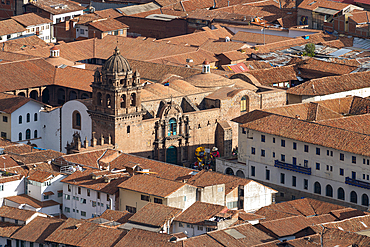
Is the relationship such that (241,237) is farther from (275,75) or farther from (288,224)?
(275,75)

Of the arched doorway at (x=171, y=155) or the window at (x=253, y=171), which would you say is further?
the arched doorway at (x=171, y=155)

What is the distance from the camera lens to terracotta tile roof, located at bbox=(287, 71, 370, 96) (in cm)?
16000

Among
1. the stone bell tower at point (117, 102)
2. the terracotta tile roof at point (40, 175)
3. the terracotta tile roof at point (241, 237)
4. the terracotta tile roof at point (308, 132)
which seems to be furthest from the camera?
the stone bell tower at point (117, 102)

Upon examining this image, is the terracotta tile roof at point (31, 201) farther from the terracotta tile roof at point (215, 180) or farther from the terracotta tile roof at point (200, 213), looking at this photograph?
the terracotta tile roof at point (200, 213)

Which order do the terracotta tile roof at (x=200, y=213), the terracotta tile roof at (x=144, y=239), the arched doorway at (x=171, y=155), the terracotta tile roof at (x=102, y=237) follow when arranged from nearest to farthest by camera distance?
the terracotta tile roof at (x=144, y=239)
the terracotta tile roof at (x=102, y=237)
the terracotta tile roof at (x=200, y=213)
the arched doorway at (x=171, y=155)

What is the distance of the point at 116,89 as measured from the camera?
473 ft

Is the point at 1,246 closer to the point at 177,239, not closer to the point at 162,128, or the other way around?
the point at 177,239

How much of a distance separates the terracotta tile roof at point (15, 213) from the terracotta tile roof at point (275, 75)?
5635 cm

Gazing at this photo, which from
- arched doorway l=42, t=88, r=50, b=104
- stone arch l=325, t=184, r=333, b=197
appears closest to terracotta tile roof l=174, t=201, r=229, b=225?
stone arch l=325, t=184, r=333, b=197

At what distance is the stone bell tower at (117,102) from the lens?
475 feet

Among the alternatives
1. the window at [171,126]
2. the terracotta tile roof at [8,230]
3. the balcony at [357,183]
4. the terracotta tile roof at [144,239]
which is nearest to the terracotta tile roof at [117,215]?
the terracotta tile roof at [144,239]

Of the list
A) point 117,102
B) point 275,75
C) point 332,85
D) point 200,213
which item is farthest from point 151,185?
point 275,75

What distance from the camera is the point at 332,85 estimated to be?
6373 inches

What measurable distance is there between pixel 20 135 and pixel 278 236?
5243 cm
